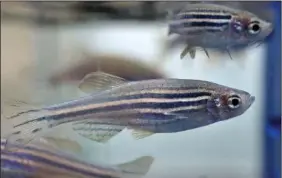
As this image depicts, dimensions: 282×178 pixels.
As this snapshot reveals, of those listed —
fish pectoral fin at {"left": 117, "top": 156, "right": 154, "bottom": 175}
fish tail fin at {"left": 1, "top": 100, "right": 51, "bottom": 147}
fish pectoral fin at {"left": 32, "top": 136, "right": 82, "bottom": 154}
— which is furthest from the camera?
fish pectoral fin at {"left": 32, "top": 136, "right": 82, "bottom": 154}

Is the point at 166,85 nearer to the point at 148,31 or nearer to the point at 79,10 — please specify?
the point at 148,31

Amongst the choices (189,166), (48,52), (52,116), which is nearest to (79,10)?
(48,52)

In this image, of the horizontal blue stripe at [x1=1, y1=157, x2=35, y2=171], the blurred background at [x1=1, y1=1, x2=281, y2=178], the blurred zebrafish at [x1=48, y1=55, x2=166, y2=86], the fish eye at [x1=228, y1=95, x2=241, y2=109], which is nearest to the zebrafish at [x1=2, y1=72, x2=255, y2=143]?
the fish eye at [x1=228, y1=95, x2=241, y2=109]

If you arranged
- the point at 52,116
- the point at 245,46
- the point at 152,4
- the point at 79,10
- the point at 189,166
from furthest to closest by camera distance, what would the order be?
the point at 79,10 → the point at 152,4 → the point at 189,166 → the point at 245,46 → the point at 52,116

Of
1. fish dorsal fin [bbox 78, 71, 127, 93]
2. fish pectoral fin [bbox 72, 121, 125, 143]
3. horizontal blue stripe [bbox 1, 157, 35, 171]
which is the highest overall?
fish dorsal fin [bbox 78, 71, 127, 93]

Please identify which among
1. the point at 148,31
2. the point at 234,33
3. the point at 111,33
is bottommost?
the point at 234,33

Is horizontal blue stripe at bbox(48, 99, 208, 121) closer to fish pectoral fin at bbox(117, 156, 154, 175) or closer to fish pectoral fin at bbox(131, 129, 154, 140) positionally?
fish pectoral fin at bbox(131, 129, 154, 140)
